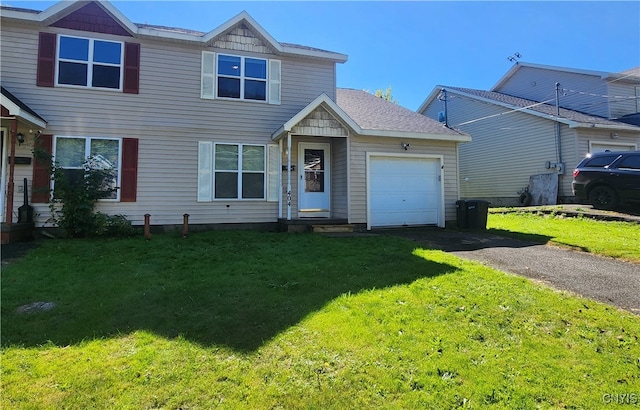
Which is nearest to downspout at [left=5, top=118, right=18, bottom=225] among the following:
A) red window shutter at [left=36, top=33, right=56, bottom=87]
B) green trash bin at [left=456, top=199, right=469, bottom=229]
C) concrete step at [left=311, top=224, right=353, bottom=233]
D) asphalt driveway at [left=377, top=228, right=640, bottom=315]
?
red window shutter at [left=36, top=33, right=56, bottom=87]

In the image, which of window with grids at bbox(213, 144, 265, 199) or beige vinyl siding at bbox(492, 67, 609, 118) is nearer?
window with grids at bbox(213, 144, 265, 199)

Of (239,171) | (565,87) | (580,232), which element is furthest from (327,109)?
(565,87)

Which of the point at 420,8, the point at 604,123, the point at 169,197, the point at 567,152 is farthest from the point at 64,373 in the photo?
the point at 604,123

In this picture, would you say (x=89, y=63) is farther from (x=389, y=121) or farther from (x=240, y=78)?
(x=389, y=121)

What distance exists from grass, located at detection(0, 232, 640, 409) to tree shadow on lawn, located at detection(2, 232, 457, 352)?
3 centimetres

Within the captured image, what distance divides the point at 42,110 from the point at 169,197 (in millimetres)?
3650

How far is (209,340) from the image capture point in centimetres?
331

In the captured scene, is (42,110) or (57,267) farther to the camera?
(42,110)

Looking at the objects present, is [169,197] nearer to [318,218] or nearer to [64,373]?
[318,218]

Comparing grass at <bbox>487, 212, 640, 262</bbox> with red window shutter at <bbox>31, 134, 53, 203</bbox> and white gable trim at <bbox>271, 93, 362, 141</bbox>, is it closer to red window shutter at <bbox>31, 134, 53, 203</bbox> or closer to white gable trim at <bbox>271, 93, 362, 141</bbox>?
white gable trim at <bbox>271, 93, 362, 141</bbox>

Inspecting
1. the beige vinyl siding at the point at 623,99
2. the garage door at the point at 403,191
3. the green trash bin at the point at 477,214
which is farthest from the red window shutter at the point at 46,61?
the beige vinyl siding at the point at 623,99

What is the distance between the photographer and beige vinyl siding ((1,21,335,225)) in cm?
888

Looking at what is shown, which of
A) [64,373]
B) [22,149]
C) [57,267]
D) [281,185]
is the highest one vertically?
[22,149]

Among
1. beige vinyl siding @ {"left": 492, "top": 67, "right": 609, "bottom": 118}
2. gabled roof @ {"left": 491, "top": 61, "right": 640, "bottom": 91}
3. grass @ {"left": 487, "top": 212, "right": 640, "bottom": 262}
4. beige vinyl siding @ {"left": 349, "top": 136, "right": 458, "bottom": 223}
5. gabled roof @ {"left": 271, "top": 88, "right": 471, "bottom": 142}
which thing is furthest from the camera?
beige vinyl siding @ {"left": 492, "top": 67, "right": 609, "bottom": 118}
